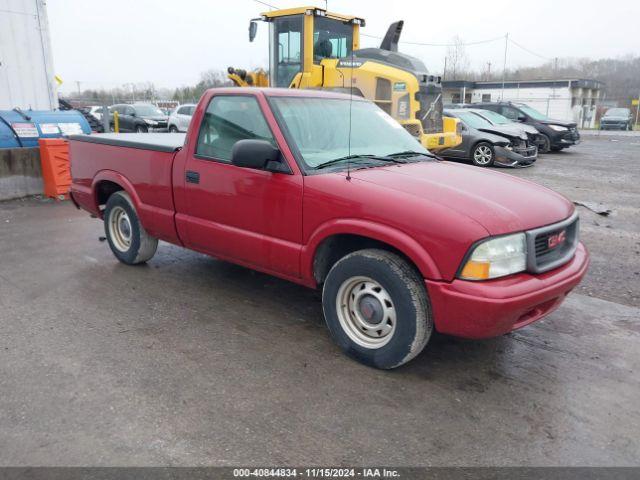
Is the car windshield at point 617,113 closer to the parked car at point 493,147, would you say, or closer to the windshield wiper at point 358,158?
the parked car at point 493,147

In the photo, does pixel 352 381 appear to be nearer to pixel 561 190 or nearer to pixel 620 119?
pixel 561 190

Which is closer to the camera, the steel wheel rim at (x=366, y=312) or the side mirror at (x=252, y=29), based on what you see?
the steel wheel rim at (x=366, y=312)

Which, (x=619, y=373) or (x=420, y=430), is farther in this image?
(x=619, y=373)

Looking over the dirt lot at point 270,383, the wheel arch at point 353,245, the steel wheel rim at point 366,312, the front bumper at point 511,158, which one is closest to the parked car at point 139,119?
the front bumper at point 511,158

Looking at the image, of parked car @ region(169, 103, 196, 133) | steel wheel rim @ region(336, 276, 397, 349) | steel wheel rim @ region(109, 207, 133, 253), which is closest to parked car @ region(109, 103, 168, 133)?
parked car @ region(169, 103, 196, 133)

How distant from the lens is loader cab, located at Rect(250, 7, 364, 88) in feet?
38.1

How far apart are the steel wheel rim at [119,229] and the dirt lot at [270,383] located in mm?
434

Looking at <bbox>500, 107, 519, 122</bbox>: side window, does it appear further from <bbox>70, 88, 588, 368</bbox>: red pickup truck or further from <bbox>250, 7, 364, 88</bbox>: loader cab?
<bbox>70, 88, 588, 368</bbox>: red pickup truck

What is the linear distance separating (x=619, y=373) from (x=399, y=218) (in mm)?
1901

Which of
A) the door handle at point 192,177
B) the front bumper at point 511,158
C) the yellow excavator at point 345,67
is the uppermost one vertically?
the yellow excavator at point 345,67

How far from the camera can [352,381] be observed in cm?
337

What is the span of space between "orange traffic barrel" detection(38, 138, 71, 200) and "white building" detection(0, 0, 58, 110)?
2861 millimetres

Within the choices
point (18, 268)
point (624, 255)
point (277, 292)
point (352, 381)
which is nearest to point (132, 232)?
point (18, 268)

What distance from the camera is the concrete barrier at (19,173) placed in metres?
9.02
